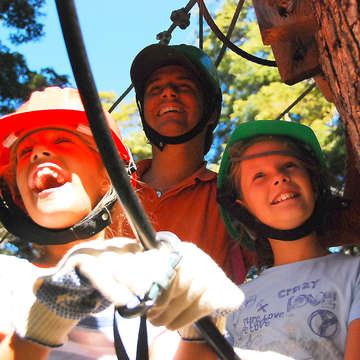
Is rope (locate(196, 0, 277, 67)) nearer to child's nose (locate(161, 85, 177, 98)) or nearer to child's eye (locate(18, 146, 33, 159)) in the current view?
child's nose (locate(161, 85, 177, 98))

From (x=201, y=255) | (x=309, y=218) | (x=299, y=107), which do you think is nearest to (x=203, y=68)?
(x=309, y=218)

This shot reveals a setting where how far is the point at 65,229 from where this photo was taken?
80.0 inches

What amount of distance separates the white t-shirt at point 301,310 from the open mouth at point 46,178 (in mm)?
924

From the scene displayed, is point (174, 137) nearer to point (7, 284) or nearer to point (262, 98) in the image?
point (7, 284)

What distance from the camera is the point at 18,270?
1.89 metres

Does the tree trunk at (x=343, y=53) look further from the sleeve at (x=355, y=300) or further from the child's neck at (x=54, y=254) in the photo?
the child's neck at (x=54, y=254)

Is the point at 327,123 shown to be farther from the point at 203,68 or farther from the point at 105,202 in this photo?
the point at 105,202

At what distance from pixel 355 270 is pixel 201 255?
998 millimetres

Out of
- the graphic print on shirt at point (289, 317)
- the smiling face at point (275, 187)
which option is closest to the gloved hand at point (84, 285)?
the graphic print on shirt at point (289, 317)

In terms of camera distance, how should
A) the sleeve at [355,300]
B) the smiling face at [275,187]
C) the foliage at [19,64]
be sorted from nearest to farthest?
the sleeve at [355,300] → the smiling face at [275,187] → the foliage at [19,64]

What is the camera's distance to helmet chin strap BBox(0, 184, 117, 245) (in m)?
2.02

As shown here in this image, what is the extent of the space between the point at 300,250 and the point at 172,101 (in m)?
1.25

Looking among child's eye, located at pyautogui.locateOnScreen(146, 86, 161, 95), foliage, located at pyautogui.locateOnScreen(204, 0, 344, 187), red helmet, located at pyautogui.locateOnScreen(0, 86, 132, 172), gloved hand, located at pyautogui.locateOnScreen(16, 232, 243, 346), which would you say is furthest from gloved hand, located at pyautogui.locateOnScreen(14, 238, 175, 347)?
foliage, located at pyautogui.locateOnScreen(204, 0, 344, 187)

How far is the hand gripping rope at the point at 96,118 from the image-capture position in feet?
3.47
